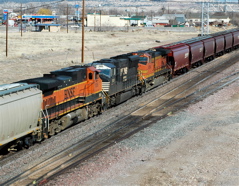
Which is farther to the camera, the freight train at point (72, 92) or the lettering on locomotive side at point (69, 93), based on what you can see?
the lettering on locomotive side at point (69, 93)

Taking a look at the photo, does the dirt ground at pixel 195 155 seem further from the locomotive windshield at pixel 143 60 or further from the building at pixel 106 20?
the building at pixel 106 20

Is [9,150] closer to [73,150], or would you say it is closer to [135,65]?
[73,150]

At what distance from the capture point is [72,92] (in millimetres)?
23438

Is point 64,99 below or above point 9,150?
above

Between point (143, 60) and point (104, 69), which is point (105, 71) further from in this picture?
point (143, 60)

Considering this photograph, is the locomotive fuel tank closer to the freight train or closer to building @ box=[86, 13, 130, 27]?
the freight train

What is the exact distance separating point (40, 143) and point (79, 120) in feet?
13.4

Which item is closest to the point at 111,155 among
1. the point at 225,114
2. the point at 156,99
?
the point at 225,114

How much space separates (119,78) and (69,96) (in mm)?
7279

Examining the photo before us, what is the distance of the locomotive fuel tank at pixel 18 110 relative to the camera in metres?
17.5

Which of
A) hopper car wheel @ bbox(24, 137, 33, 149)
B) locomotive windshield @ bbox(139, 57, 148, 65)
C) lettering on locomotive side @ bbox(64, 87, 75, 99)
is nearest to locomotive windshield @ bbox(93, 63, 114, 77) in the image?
lettering on locomotive side @ bbox(64, 87, 75, 99)

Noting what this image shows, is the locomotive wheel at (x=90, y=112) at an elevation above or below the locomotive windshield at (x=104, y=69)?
below

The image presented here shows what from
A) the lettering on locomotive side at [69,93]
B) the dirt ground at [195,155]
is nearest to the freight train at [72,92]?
the lettering on locomotive side at [69,93]

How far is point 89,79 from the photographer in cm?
2542
